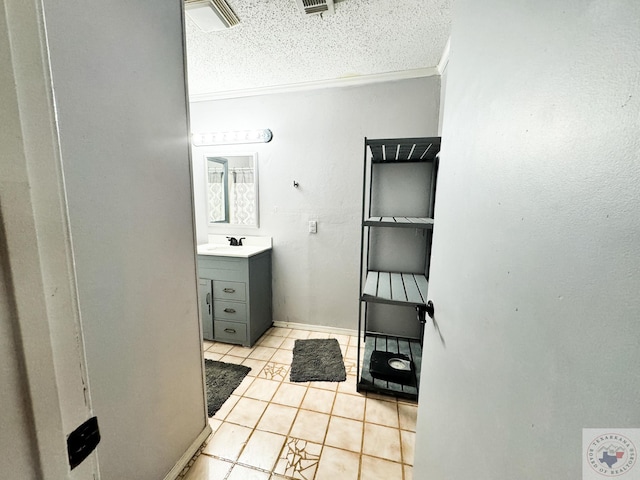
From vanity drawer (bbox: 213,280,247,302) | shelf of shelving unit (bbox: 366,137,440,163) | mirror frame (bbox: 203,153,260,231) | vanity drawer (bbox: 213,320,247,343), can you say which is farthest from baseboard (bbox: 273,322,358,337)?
shelf of shelving unit (bbox: 366,137,440,163)

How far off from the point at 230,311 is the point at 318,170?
4.86 ft

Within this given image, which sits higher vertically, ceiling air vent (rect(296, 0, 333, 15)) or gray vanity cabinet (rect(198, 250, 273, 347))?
ceiling air vent (rect(296, 0, 333, 15))

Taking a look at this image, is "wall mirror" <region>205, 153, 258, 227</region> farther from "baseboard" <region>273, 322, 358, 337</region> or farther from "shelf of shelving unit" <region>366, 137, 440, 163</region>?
"shelf of shelving unit" <region>366, 137, 440, 163</region>

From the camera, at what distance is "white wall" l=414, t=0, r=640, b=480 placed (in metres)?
0.28

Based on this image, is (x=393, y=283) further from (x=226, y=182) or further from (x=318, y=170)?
(x=226, y=182)

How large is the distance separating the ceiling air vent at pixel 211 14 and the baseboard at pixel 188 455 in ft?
7.19

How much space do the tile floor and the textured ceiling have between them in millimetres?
2282

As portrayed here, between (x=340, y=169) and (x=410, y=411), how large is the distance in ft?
6.12

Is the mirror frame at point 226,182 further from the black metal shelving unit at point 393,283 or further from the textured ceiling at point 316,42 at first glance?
the black metal shelving unit at point 393,283

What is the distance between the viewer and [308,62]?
185 centimetres

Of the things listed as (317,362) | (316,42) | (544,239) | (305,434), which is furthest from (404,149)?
(305,434)

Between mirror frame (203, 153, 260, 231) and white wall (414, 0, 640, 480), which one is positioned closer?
white wall (414, 0, 640, 480)

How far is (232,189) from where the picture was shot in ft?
8.21

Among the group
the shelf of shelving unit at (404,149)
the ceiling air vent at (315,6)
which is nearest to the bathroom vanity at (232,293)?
the shelf of shelving unit at (404,149)
